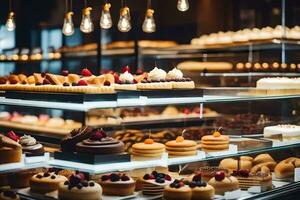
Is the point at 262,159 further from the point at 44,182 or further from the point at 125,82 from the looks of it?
the point at 44,182

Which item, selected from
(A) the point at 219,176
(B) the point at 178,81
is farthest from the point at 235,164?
(B) the point at 178,81

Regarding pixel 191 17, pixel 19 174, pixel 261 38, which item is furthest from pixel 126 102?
pixel 191 17

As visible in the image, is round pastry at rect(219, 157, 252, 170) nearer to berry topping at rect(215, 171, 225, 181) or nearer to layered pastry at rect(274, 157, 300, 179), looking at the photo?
layered pastry at rect(274, 157, 300, 179)

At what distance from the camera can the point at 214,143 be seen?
5.50m

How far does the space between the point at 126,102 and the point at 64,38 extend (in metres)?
6.22

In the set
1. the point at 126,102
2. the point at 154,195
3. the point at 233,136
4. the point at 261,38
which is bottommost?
the point at 154,195

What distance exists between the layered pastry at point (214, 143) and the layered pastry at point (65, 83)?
1128 mm

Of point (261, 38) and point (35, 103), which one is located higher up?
point (261, 38)

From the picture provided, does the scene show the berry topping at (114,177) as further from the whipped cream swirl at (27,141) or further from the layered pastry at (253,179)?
the layered pastry at (253,179)

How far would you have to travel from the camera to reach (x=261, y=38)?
8.26 m

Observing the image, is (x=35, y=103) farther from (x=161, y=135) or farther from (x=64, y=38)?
(x=64, y=38)

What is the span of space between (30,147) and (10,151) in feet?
1.02

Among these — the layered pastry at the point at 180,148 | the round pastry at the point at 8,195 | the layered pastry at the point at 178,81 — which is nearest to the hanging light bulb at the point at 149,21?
the layered pastry at the point at 178,81

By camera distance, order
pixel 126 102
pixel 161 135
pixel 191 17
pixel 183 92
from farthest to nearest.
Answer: pixel 191 17, pixel 161 135, pixel 183 92, pixel 126 102
